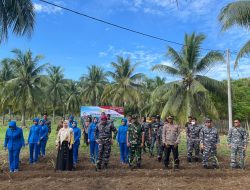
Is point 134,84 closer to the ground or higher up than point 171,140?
higher up

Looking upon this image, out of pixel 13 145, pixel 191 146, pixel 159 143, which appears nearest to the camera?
pixel 13 145

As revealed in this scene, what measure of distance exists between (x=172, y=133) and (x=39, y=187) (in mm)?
4437

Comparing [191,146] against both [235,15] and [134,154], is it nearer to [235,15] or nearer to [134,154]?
[134,154]

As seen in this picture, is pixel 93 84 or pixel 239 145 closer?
pixel 239 145

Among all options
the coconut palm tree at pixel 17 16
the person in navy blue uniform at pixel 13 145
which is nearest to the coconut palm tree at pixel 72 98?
the coconut palm tree at pixel 17 16

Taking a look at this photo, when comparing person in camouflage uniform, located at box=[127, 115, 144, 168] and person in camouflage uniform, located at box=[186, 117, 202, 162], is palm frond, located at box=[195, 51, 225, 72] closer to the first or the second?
Answer: person in camouflage uniform, located at box=[186, 117, 202, 162]

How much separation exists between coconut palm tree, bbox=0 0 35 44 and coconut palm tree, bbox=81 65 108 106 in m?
30.4

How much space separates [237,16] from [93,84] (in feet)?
104

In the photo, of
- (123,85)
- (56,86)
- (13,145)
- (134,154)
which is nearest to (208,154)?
(134,154)

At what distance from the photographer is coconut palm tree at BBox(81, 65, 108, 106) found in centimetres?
4375

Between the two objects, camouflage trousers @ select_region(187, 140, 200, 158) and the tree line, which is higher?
the tree line

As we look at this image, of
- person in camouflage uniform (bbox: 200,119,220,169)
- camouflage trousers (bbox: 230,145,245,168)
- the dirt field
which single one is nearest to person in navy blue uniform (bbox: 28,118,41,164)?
the dirt field

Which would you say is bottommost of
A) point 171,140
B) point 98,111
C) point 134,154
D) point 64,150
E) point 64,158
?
point 64,158

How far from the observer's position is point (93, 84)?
4400 cm
